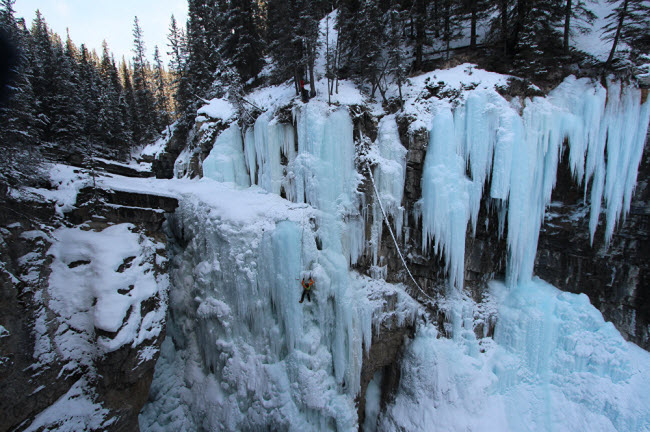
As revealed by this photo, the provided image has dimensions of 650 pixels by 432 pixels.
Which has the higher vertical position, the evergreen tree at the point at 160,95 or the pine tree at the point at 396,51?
the evergreen tree at the point at 160,95

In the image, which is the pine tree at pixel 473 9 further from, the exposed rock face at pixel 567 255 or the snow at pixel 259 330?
the snow at pixel 259 330

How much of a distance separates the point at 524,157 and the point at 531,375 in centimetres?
698

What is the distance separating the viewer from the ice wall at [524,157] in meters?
7.98

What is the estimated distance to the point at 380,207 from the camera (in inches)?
361

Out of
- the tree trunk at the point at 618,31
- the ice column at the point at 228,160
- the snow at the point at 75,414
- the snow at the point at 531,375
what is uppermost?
the tree trunk at the point at 618,31

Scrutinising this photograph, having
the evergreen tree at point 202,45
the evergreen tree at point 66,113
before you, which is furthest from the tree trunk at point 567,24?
the evergreen tree at point 66,113

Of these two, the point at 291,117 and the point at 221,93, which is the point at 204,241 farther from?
the point at 221,93

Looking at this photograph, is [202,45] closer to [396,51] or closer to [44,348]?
[396,51]

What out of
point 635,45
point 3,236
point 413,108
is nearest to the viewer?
point 3,236

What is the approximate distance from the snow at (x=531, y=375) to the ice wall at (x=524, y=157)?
60.6 inches

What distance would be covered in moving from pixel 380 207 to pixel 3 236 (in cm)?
926

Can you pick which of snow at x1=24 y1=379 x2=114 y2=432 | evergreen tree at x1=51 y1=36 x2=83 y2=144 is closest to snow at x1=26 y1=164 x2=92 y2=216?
snow at x1=24 y1=379 x2=114 y2=432

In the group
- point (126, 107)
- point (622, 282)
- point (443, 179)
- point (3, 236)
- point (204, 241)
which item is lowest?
A: point (622, 282)

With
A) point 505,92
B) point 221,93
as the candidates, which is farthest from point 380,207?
point 221,93
